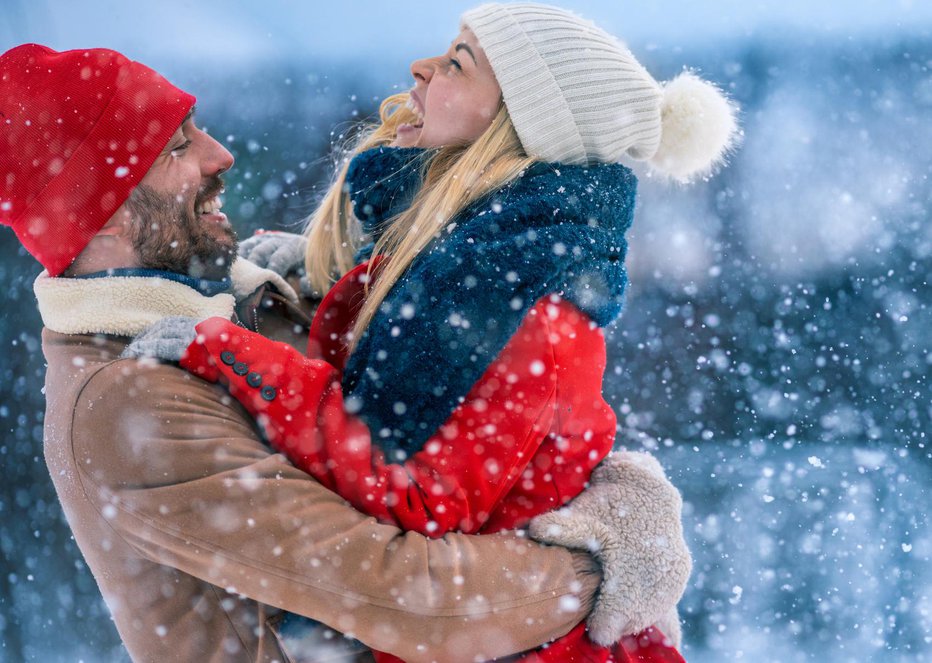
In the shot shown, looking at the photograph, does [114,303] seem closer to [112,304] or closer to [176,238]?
[112,304]

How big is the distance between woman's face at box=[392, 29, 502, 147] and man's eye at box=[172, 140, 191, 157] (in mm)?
528

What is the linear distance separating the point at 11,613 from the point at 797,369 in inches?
157

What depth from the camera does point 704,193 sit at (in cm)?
421

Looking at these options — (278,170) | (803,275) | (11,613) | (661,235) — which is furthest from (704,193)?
(11,613)

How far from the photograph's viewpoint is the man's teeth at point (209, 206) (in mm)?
1838

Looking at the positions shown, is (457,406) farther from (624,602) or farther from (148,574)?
(148,574)

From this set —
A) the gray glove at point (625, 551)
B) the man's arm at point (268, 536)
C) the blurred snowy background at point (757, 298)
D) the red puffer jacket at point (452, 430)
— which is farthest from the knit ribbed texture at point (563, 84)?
the blurred snowy background at point (757, 298)

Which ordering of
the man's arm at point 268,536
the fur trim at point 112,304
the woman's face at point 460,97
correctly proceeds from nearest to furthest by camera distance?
1. the man's arm at point 268,536
2. the fur trim at point 112,304
3. the woman's face at point 460,97

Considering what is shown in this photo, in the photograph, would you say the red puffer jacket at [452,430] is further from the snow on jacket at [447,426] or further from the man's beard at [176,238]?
the man's beard at [176,238]

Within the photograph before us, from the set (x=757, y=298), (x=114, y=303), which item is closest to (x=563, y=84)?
(x=114, y=303)

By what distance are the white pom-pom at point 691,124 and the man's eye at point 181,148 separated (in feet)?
3.62

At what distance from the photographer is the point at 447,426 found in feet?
4.94

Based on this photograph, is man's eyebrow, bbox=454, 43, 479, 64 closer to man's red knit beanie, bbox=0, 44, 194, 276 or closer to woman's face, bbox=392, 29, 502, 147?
woman's face, bbox=392, 29, 502, 147

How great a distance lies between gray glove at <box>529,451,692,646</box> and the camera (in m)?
1.53
